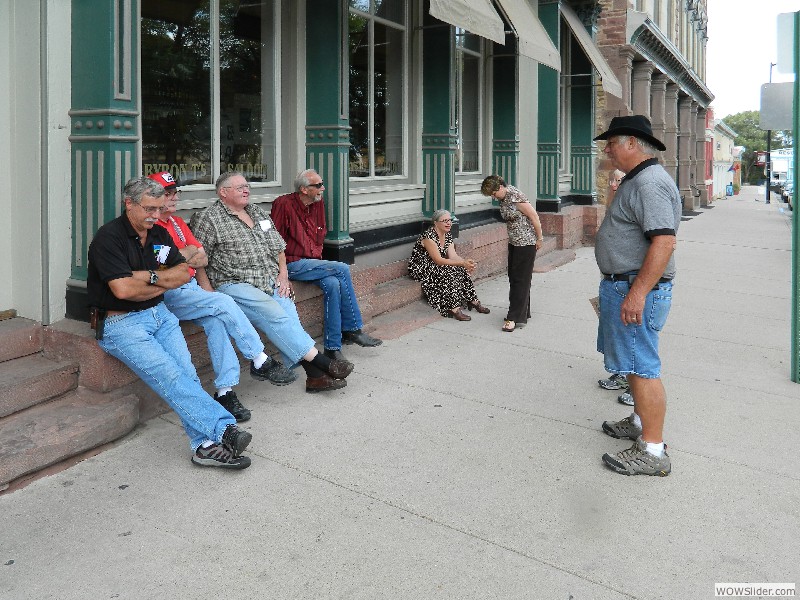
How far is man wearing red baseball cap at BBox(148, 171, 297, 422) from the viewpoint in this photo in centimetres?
473

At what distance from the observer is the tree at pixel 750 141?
11556 cm

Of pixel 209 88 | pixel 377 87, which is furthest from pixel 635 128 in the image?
pixel 377 87

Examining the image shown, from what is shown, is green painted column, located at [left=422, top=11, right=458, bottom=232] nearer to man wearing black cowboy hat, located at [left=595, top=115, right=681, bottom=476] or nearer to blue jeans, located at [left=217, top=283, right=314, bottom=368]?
blue jeans, located at [left=217, top=283, right=314, bottom=368]

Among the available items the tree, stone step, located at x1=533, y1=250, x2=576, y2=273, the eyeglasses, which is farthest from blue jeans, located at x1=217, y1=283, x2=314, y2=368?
the tree

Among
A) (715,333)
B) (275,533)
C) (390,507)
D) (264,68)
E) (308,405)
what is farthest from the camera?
(715,333)

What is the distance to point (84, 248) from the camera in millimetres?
4887

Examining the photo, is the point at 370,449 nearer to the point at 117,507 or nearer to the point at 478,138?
the point at 117,507

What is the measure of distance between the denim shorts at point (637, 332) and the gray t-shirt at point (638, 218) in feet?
0.36

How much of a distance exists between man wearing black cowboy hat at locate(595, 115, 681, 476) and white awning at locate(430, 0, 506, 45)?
8.82 ft

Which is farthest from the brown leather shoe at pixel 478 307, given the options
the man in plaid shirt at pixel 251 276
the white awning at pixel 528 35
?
the man in plaid shirt at pixel 251 276

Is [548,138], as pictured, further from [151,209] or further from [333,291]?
[151,209]

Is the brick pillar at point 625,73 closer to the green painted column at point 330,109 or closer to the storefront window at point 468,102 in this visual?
the storefront window at point 468,102

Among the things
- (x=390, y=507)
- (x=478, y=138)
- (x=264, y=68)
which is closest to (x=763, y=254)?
(x=478, y=138)

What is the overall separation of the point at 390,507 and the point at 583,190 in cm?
1222
